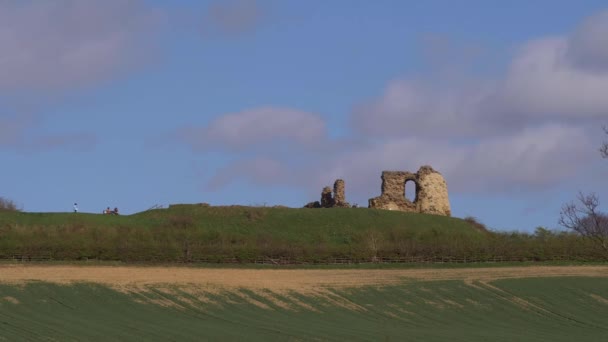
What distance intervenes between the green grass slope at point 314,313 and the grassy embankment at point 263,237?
1198 cm

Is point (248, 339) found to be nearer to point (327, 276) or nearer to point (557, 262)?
point (327, 276)

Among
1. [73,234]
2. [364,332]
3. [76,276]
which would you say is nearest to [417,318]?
[364,332]

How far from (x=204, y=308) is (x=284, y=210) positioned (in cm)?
3069

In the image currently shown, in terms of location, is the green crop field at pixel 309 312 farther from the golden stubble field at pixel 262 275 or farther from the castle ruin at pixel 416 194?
the castle ruin at pixel 416 194

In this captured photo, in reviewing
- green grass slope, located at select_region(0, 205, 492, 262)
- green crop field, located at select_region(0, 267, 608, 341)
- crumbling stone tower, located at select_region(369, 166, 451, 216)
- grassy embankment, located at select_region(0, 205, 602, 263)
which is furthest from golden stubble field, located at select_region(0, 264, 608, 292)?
crumbling stone tower, located at select_region(369, 166, 451, 216)

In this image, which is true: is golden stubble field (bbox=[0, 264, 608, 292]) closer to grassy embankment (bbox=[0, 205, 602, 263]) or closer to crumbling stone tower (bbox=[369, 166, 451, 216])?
grassy embankment (bbox=[0, 205, 602, 263])

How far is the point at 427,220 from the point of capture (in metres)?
65.5

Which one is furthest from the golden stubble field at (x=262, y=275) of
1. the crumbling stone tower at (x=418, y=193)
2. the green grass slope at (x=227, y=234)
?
the crumbling stone tower at (x=418, y=193)

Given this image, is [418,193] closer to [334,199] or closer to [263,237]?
[334,199]

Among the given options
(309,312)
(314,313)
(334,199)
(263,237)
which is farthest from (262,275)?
(334,199)

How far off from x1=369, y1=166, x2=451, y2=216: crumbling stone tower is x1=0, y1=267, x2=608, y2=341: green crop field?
24.3 metres

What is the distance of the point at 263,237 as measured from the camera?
59.0 metres

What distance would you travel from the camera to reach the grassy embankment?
53688 millimetres

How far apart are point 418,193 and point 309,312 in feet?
116
